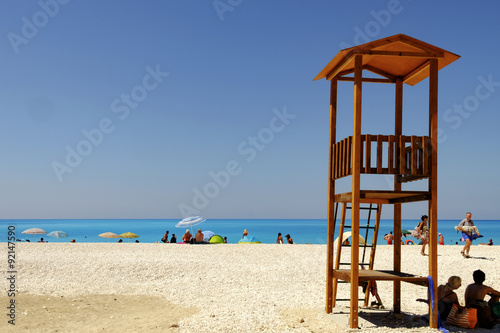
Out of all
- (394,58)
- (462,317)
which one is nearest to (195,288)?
(462,317)

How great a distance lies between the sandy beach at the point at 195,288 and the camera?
33.1 ft

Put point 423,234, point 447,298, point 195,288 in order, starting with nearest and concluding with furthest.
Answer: point 447,298
point 195,288
point 423,234

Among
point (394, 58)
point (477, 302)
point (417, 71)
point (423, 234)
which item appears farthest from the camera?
point (423, 234)

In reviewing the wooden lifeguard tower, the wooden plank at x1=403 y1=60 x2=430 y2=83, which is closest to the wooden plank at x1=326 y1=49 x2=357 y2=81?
the wooden lifeguard tower

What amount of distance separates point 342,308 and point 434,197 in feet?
11.9

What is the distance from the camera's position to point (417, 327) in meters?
9.52

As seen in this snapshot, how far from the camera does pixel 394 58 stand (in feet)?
33.9

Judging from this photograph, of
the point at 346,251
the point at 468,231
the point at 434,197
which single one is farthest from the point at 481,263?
the point at 434,197

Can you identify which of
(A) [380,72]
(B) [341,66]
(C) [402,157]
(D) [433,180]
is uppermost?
(A) [380,72]

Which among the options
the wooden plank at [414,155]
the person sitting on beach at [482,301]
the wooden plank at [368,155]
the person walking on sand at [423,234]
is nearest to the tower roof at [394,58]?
the wooden plank at [414,155]

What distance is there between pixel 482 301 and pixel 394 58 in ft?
17.1

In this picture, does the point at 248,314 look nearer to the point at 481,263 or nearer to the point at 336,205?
the point at 336,205

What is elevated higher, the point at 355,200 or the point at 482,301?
the point at 355,200

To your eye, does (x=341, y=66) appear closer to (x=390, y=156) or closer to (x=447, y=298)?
(x=390, y=156)
